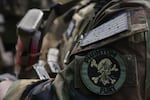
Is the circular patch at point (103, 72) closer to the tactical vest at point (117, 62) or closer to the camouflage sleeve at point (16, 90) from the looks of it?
the tactical vest at point (117, 62)

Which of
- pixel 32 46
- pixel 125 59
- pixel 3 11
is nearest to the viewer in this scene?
pixel 125 59

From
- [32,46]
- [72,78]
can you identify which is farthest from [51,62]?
[72,78]

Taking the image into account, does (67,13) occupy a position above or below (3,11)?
below

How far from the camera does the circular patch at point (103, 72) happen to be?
0.99 metres

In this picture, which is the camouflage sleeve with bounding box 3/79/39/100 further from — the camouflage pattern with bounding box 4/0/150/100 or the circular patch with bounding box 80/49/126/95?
the circular patch with bounding box 80/49/126/95

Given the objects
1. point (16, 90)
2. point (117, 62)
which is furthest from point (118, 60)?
point (16, 90)

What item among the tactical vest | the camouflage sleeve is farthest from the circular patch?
the camouflage sleeve

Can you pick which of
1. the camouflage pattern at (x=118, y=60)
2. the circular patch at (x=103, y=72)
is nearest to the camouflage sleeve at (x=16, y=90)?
the camouflage pattern at (x=118, y=60)

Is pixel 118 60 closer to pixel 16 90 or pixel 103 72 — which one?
pixel 103 72

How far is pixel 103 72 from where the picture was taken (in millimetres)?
998

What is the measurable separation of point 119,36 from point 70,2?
758 mm

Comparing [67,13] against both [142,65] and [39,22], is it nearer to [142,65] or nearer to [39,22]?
[39,22]

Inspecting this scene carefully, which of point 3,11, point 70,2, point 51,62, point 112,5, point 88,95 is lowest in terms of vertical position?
point 88,95

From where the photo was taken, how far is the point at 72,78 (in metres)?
1.04
